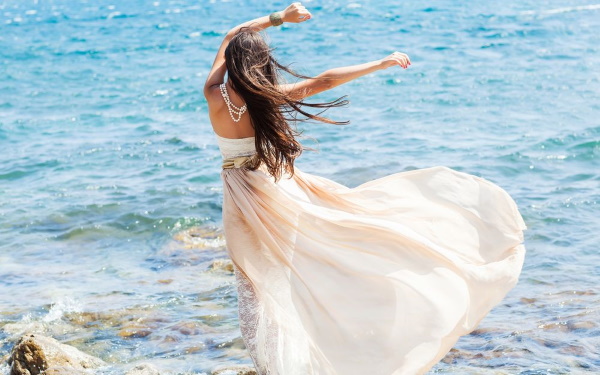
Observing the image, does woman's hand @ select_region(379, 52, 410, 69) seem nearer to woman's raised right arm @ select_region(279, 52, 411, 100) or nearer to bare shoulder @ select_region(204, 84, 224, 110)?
woman's raised right arm @ select_region(279, 52, 411, 100)

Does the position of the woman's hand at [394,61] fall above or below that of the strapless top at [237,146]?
above

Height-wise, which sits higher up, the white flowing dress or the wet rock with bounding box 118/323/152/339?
the white flowing dress

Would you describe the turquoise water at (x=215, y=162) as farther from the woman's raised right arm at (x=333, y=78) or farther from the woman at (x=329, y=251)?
the woman's raised right arm at (x=333, y=78)

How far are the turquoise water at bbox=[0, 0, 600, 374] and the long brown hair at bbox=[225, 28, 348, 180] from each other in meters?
2.12

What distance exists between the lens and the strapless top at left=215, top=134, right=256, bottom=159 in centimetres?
469

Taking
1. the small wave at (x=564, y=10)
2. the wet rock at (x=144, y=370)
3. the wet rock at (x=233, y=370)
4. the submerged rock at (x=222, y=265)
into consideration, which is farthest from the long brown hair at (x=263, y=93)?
the small wave at (x=564, y=10)

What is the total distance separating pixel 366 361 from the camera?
4.24 meters

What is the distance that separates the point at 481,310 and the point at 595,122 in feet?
30.8

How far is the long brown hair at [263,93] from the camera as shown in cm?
438

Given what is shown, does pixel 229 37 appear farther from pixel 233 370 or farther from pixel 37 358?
pixel 37 358

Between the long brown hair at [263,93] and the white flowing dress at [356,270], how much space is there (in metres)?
0.18

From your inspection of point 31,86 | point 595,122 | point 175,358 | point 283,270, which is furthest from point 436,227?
point 31,86

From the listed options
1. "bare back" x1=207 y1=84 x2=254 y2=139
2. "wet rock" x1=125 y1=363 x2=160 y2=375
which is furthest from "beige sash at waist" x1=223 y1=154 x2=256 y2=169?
"wet rock" x1=125 y1=363 x2=160 y2=375

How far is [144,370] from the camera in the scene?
5672 millimetres
